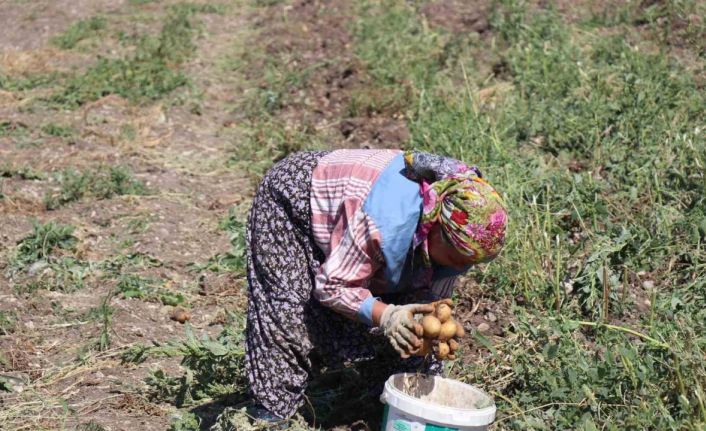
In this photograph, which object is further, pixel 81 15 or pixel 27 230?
pixel 81 15

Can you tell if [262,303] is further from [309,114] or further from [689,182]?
[309,114]

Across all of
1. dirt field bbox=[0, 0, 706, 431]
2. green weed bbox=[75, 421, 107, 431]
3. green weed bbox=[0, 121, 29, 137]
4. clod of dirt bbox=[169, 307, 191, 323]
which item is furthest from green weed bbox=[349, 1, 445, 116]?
green weed bbox=[75, 421, 107, 431]

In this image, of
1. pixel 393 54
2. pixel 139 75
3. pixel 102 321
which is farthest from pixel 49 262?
pixel 393 54

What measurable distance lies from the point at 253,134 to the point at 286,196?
3547 mm

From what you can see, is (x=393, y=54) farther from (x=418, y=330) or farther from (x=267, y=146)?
(x=418, y=330)

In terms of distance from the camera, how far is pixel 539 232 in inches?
168

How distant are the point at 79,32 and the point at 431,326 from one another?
6843 millimetres

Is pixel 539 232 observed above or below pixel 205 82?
above

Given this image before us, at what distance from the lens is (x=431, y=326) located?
2.76 m

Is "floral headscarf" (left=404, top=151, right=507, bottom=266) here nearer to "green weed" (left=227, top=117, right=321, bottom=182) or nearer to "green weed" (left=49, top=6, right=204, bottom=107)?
"green weed" (left=227, top=117, right=321, bottom=182)

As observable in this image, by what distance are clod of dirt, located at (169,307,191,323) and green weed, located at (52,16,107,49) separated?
15.4 ft

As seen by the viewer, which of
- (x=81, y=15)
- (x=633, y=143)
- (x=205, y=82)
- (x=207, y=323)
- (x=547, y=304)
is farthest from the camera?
(x=81, y=15)

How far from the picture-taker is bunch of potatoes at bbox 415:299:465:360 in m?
2.77

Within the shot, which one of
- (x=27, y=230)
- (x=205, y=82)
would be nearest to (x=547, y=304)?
(x=27, y=230)
